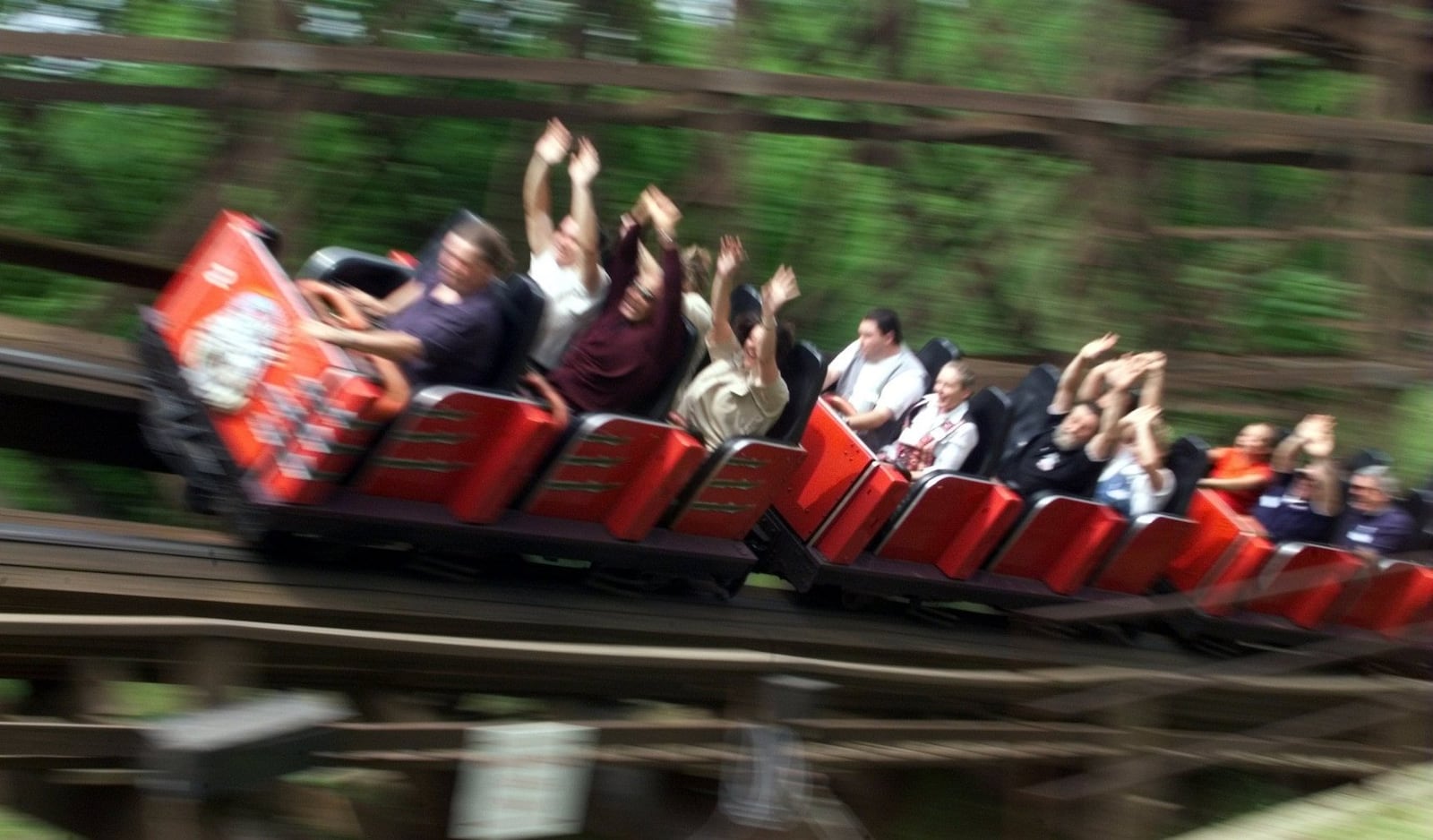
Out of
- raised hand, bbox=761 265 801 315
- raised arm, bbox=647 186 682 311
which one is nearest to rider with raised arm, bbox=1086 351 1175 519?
raised hand, bbox=761 265 801 315

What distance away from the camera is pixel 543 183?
5.79 m

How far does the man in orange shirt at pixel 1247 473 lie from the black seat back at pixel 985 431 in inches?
83.7

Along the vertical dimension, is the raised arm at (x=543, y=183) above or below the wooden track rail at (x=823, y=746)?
above

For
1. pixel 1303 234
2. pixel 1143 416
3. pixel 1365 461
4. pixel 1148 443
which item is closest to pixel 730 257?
pixel 1143 416

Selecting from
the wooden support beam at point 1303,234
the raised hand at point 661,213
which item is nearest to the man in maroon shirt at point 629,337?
the raised hand at point 661,213

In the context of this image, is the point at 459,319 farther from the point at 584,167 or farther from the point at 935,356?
the point at 935,356

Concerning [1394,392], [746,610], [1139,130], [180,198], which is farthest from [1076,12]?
[746,610]

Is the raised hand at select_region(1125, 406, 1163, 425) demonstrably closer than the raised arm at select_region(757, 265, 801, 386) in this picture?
No

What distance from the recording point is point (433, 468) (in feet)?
15.9

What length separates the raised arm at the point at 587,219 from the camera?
208 inches

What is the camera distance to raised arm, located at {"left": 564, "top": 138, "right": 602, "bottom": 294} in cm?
529

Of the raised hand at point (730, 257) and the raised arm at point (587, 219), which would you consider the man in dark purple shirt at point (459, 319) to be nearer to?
the raised arm at point (587, 219)

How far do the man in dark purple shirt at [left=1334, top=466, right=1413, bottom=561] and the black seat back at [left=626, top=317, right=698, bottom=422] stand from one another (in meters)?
4.38

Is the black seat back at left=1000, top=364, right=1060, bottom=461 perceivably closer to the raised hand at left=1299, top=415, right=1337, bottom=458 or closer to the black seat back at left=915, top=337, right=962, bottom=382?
the black seat back at left=915, top=337, right=962, bottom=382
